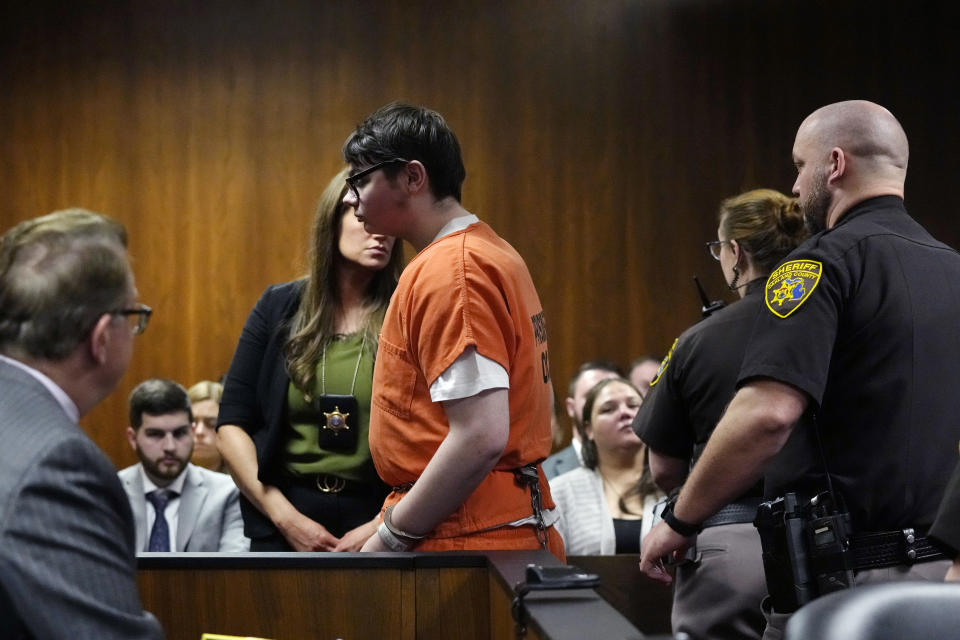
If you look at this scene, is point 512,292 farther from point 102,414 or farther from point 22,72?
point 22,72

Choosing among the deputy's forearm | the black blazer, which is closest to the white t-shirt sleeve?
the deputy's forearm

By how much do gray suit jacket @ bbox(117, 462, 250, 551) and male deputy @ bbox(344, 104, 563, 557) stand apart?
1.89 m

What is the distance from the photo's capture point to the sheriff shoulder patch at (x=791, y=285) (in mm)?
2045

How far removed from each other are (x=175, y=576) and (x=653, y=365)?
3.72m

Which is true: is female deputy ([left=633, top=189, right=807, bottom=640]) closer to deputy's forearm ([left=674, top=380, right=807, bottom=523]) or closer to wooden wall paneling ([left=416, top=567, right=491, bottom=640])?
deputy's forearm ([left=674, top=380, right=807, bottom=523])

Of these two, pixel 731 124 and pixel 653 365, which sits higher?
pixel 731 124

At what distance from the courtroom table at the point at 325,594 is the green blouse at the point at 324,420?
0.53 meters

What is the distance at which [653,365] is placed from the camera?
546 cm

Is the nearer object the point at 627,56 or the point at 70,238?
the point at 70,238

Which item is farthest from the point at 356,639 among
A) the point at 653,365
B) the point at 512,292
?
the point at 653,365

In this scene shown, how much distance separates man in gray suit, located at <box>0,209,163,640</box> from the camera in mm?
1215

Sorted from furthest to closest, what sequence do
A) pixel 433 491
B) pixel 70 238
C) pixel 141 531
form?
pixel 141 531 < pixel 433 491 < pixel 70 238

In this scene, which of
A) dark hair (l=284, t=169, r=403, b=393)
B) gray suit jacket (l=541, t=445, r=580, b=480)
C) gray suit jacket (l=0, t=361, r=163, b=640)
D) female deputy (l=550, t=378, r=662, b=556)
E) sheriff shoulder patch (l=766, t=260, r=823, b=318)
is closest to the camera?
gray suit jacket (l=0, t=361, r=163, b=640)

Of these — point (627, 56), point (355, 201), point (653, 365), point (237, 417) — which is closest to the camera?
point (355, 201)
